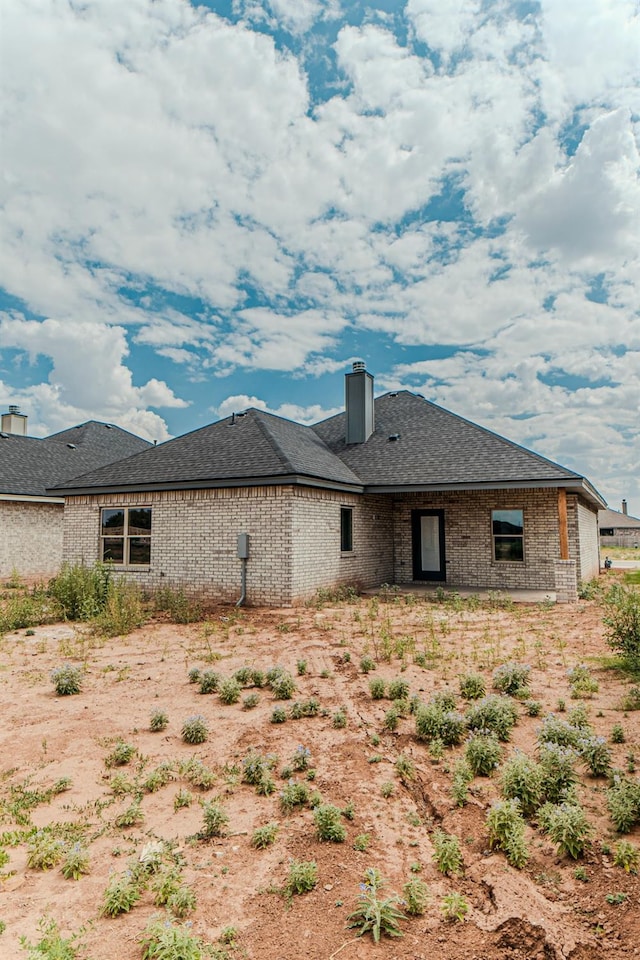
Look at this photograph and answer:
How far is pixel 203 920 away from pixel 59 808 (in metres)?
1.76

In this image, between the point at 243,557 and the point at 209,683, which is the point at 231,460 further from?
the point at 209,683

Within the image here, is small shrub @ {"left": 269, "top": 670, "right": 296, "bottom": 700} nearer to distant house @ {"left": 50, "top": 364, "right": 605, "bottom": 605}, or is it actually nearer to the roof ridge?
distant house @ {"left": 50, "top": 364, "right": 605, "bottom": 605}

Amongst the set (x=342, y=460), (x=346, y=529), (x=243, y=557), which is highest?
(x=342, y=460)

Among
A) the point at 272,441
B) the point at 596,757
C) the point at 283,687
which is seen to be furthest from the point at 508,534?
the point at 596,757

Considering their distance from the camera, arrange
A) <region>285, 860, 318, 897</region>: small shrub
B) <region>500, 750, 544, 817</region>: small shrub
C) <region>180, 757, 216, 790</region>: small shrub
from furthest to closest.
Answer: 1. <region>180, 757, 216, 790</region>: small shrub
2. <region>500, 750, 544, 817</region>: small shrub
3. <region>285, 860, 318, 897</region>: small shrub

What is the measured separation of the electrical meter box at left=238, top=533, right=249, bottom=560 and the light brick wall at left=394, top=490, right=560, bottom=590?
6189 mm

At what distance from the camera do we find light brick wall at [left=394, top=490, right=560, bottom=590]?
46.7 feet

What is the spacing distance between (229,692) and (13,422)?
23184 mm

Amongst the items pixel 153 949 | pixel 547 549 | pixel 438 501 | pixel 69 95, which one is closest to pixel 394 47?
pixel 69 95

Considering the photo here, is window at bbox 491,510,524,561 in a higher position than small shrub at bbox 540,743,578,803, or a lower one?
higher

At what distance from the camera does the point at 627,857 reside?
3.07m

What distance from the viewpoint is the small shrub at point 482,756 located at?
168 inches

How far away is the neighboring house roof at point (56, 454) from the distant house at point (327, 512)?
3838 millimetres

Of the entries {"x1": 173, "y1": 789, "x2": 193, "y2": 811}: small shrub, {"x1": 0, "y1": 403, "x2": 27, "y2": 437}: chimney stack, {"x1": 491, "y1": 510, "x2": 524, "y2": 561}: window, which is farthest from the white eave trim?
{"x1": 173, "y1": 789, "x2": 193, "y2": 811}: small shrub
